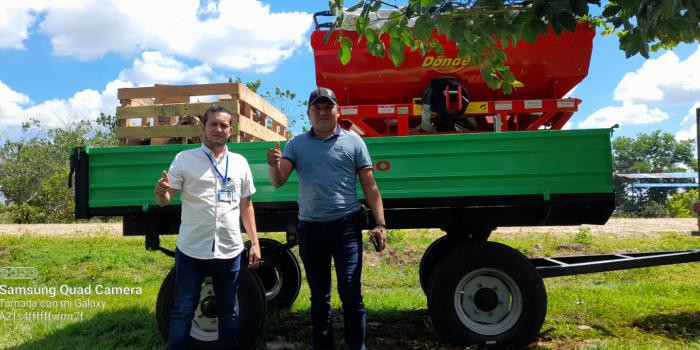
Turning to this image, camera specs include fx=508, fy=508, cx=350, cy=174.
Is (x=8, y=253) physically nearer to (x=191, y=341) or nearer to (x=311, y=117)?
(x=191, y=341)

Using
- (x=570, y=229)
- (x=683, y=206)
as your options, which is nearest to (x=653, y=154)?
(x=683, y=206)

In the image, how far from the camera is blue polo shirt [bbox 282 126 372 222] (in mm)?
3111

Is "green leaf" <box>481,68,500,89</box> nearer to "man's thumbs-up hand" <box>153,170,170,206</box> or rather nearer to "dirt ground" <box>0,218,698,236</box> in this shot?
"man's thumbs-up hand" <box>153,170,170,206</box>

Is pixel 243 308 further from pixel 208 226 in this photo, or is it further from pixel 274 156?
pixel 274 156

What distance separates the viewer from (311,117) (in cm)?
317

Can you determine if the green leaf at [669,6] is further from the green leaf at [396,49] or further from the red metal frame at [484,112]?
the red metal frame at [484,112]

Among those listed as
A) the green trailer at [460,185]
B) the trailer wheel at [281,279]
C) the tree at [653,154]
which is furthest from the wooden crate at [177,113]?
the tree at [653,154]

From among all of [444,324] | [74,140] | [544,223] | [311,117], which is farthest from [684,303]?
[74,140]

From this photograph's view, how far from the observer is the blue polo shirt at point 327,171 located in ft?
10.2

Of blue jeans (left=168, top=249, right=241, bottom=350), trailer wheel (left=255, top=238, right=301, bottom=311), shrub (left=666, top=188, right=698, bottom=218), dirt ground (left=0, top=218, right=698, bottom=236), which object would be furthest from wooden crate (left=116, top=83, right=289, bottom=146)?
shrub (left=666, top=188, right=698, bottom=218)

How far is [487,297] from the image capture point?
3850mm

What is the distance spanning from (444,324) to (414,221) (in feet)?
2.78

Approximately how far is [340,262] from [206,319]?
55.4 inches

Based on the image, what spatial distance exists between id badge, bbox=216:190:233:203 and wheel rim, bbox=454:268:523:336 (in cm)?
186
